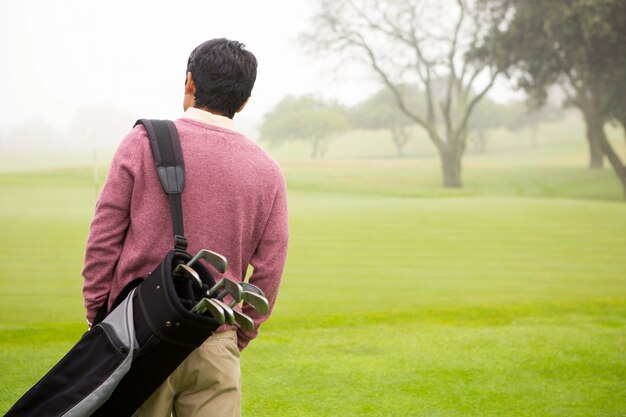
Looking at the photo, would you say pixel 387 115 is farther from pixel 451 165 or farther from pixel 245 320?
pixel 245 320

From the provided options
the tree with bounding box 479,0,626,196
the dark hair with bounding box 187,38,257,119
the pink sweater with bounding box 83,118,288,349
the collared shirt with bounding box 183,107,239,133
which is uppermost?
the tree with bounding box 479,0,626,196

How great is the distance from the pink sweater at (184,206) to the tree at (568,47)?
16.9m

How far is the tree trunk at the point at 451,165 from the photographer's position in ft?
73.7

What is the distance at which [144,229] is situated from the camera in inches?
69.2

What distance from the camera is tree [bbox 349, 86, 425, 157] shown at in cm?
2544

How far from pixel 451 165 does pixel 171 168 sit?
71.2 feet

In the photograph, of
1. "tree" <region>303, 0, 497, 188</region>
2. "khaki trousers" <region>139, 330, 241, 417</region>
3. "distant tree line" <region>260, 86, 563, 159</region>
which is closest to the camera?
"khaki trousers" <region>139, 330, 241, 417</region>

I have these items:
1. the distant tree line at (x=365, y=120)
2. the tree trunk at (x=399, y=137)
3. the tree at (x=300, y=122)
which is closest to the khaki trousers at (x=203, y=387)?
the distant tree line at (x=365, y=120)

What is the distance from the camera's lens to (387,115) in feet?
91.9

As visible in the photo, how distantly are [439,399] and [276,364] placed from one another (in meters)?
0.98

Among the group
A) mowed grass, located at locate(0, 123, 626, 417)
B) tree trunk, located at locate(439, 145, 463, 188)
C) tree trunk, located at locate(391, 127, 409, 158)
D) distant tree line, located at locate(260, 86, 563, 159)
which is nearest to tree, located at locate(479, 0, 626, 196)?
tree trunk, located at locate(439, 145, 463, 188)

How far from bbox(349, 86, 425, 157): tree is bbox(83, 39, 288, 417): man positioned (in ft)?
74.6

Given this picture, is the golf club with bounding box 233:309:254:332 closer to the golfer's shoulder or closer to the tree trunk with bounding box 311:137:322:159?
the golfer's shoulder

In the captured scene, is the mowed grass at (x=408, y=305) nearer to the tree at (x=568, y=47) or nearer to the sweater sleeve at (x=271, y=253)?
the sweater sleeve at (x=271, y=253)
